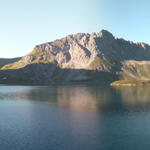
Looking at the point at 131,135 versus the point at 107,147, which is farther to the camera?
the point at 131,135

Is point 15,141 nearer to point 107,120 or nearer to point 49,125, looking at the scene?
point 49,125

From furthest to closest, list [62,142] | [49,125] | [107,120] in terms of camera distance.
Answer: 1. [107,120]
2. [49,125]
3. [62,142]

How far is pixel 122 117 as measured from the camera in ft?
285

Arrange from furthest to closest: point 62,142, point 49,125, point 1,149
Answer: point 49,125, point 62,142, point 1,149

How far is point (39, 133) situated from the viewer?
211ft

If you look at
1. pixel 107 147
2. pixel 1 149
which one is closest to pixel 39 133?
pixel 1 149

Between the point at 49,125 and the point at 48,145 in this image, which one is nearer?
the point at 48,145

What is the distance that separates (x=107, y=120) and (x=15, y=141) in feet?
144

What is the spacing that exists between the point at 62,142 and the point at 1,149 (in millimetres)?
18923

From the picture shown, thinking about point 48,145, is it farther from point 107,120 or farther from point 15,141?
point 107,120

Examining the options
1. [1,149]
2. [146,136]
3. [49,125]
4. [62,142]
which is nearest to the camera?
[1,149]

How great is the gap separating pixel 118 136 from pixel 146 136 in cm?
1017

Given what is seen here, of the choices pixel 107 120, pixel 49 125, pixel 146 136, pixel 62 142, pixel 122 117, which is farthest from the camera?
pixel 122 117

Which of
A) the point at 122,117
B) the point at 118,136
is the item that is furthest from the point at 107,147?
the point at 122,117
